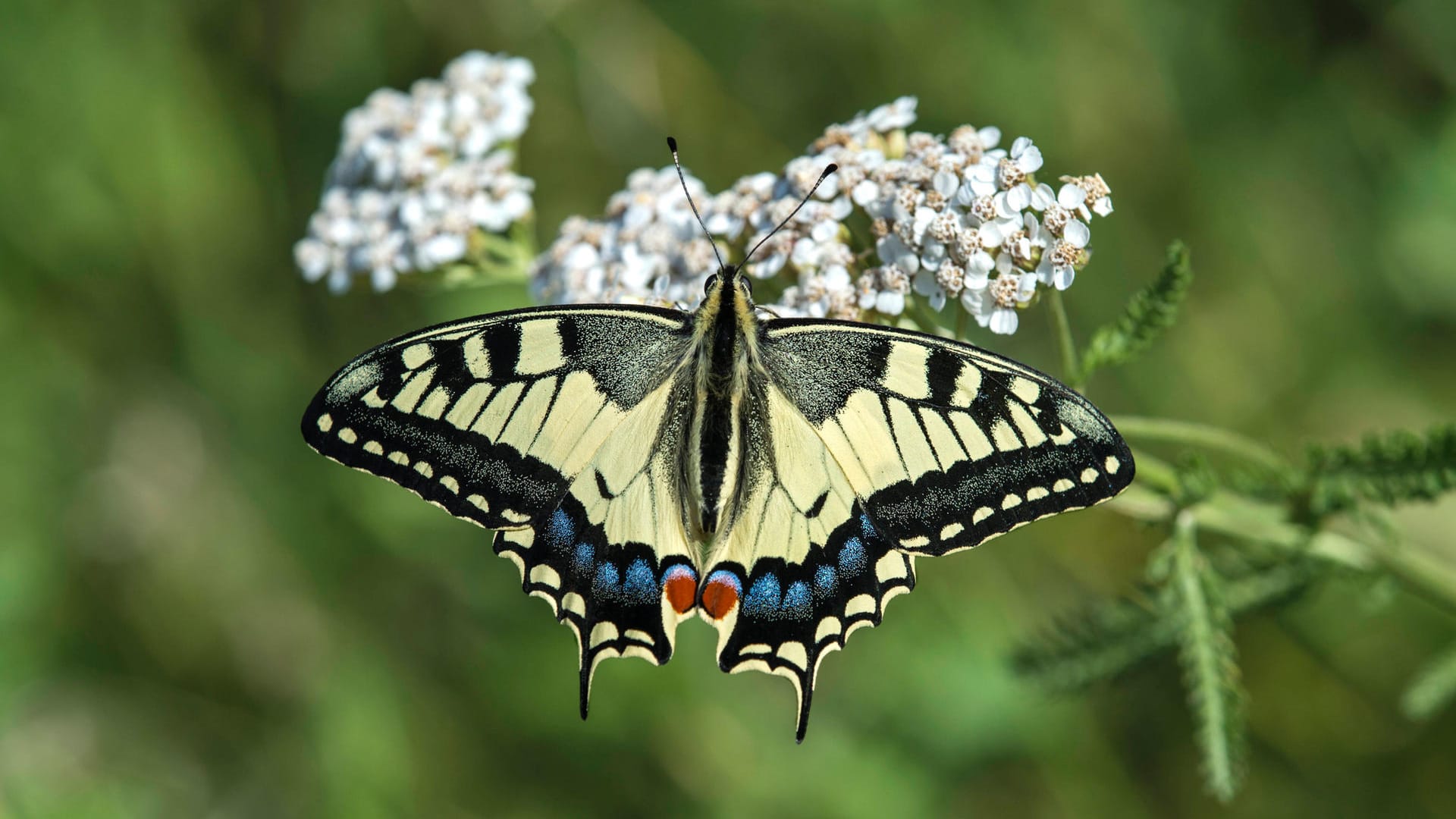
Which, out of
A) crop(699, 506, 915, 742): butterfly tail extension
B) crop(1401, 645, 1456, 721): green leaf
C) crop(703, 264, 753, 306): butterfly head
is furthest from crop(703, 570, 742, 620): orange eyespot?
crop(1401, 645, 1456, 721): green leaf

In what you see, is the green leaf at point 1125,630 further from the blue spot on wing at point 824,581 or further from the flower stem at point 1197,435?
the blue spot on wing at point 824,581

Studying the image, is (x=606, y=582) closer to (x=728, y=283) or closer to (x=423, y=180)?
(x=728, y=283)

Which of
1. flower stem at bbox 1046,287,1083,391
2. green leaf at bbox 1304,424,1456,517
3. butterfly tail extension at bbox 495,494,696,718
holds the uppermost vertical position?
flower stem at bbox 1046,287,1083,391

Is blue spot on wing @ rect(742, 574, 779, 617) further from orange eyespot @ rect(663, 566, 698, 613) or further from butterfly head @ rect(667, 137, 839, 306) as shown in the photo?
butterfly head @ rect(667, 137, 839, 306)

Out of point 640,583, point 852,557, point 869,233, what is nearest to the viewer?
point 852,557

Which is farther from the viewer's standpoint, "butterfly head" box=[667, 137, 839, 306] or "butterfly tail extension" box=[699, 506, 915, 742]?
"butterfly head" box=[667, 137, 839, 306]

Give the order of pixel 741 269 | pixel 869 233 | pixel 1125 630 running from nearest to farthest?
1. pixel 741 269
2. pixel 869 233
3. pixel 1125 630

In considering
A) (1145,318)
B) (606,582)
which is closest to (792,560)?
(606,582)

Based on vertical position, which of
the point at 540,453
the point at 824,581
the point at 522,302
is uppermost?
the point at 522,302
